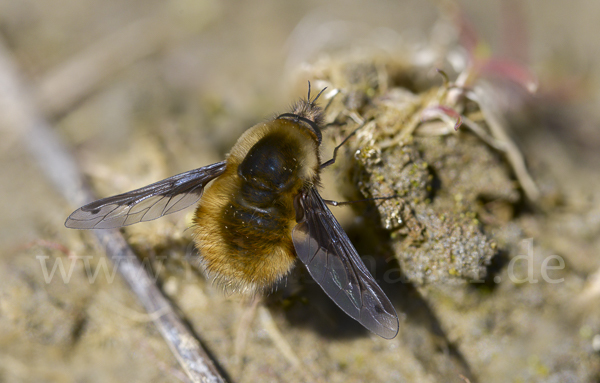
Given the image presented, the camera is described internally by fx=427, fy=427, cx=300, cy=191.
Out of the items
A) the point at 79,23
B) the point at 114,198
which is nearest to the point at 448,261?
the point at 114,198

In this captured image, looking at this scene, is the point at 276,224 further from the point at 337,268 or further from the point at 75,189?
the point at 75,189

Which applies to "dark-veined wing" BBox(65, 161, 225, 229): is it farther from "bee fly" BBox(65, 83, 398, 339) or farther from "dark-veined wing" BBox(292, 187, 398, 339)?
"dark-veined wing" BBox(292, 187, 398, 339)

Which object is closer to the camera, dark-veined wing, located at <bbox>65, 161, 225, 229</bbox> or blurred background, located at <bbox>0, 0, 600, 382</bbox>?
dark-veined wing, located at <bbox>65, 161, 225, 229</bbox>

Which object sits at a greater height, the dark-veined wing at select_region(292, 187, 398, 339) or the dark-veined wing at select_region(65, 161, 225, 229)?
the dark-veined wing at select_region(65, 161, 225, 229)

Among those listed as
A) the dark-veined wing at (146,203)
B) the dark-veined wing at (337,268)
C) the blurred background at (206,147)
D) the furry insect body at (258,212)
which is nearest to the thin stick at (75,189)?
the blurred background at (206,147)

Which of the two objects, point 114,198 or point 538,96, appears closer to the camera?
point 114,198

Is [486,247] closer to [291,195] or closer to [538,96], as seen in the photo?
[291,195]

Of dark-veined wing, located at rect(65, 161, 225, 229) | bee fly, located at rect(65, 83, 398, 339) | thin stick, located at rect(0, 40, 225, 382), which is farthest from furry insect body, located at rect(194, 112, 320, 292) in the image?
thin stick, located at rect(0, 40, 225, 382)
